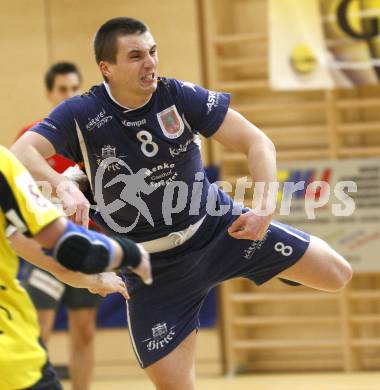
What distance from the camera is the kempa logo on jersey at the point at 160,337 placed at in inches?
172

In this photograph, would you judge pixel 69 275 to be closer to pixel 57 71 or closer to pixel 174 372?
pixel 174 372

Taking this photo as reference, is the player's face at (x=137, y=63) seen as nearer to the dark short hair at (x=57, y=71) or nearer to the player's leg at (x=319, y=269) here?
the player's leg at (x=319, y=269)

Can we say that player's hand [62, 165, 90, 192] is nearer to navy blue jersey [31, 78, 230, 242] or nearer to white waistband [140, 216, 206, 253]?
navy blue jersey [31, 78, 230, 242]

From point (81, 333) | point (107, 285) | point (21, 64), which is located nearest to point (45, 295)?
point (81, 333)

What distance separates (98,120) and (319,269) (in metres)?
1.32

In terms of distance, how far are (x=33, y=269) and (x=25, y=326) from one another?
11.8ft

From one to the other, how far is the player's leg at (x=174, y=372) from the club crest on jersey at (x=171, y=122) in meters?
1.03

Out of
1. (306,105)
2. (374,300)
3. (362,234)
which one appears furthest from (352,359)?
(306,105)

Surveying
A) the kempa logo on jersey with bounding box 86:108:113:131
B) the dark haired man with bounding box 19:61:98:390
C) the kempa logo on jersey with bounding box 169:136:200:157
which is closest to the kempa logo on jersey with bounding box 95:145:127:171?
the kempa logo on jersey with bounding box 86:108:113:131

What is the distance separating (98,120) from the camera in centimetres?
422

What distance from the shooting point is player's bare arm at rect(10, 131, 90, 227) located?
3.81m

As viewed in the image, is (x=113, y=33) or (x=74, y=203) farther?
(x=113, y=33)

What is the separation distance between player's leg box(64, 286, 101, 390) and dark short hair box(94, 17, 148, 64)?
2.58m

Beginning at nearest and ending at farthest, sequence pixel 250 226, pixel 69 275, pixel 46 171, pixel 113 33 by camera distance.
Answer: pixel 69 275 → pixel 46 171 → pixel 250 226 → pixel 113 33
